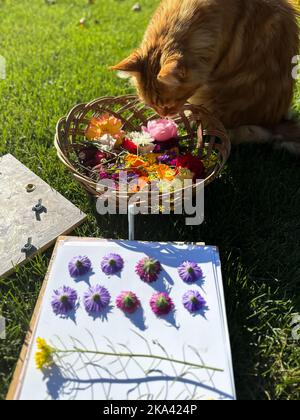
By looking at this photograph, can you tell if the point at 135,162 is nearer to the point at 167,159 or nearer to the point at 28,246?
the point at 167,159

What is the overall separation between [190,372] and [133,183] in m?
0.81

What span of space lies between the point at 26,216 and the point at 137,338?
0.81 meters

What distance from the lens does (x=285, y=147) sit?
7.02ft

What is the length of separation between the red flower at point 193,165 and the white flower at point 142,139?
22cm

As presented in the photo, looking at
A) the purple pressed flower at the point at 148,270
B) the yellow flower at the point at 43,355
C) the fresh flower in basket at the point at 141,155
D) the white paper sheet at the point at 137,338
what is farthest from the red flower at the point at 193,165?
the yellow flower at the point at 43,355

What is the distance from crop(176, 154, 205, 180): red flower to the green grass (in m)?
0.19

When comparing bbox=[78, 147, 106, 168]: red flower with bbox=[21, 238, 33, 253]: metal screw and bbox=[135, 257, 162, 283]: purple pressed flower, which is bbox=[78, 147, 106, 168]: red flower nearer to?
bbox=[21, 238, 33, 253]: metal screw

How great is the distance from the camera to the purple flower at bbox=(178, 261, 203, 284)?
147 centimetres

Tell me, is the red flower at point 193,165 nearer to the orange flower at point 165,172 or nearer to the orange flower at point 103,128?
the orange flower at point 165,172

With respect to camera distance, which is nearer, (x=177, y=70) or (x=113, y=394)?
(x=113, y=394)

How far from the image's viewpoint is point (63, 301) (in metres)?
1.38

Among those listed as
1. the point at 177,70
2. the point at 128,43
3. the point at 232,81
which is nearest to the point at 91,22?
the point at 128,43

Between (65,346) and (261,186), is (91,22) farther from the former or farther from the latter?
(65,346)

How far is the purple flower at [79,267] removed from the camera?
4.85 feet
